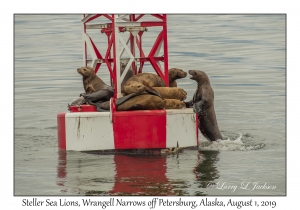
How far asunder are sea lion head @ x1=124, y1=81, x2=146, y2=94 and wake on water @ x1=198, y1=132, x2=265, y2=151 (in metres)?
1.86

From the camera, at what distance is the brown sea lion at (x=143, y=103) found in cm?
1723

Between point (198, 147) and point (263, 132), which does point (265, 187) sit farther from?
point (263, 132)

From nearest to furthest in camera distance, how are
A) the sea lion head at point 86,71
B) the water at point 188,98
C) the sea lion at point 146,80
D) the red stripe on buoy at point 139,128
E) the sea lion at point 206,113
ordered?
the water at point 188,98
the red stripe on buoy at point 139,128
the sea lion at point 146,80
the sea lion head at point 86,71
the sea lion at point 206,113

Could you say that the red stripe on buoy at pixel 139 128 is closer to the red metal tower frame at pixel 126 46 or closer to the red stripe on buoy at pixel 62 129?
the red metal tower frame at pixel 126 46

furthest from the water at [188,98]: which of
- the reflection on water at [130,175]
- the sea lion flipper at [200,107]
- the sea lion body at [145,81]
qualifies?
the sea lion body at [145,81]

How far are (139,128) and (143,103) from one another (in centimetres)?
49

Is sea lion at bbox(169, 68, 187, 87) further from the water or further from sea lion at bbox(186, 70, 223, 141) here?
the water

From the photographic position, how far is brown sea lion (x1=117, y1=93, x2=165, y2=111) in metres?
17.2

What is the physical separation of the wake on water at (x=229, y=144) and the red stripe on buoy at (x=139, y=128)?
1.44 m

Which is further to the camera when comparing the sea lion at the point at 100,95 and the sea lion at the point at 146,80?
the sea lion at the point at 100,95

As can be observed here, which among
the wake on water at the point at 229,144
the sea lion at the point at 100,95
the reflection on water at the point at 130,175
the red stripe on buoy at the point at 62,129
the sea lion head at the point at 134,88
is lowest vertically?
the reflection on water at the point at 130,175

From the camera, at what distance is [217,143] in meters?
19.1

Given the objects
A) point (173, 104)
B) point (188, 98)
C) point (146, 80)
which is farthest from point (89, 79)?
point (188, 98)

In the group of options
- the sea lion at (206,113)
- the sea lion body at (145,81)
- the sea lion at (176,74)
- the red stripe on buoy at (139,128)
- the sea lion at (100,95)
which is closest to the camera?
the red stripe on buoy at (139,128)
